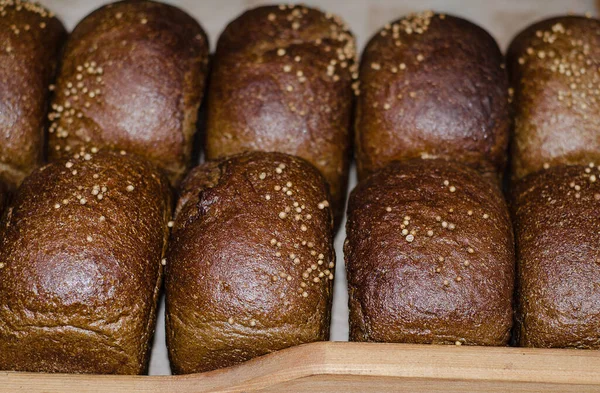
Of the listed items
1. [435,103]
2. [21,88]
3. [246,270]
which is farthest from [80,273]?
[435,103]

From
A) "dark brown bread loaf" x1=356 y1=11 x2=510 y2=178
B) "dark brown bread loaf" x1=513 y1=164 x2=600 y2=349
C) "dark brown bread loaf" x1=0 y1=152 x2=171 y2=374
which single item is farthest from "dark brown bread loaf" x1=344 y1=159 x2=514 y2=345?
"dark brown bread loaf" x1=0 y1=152 x2=171 y2=374

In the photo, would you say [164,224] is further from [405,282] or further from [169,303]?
[405,282]

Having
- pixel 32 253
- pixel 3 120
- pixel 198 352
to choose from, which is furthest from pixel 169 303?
pixel 3 120

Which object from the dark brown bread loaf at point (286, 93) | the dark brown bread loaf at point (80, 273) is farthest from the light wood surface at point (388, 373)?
the dark brown bread loaf at point (286, 93)

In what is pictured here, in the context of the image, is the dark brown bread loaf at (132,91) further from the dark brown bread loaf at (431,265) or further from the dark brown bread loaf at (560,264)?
the dark brown bread loaf at (560,264)

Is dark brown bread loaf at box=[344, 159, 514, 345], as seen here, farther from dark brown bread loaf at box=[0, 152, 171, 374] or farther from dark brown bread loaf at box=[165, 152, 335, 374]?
dark brown bread loaf at box=[0, 152, 171, 374]
